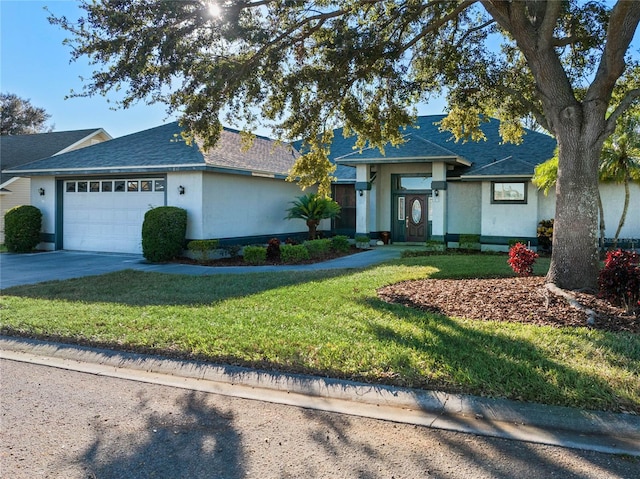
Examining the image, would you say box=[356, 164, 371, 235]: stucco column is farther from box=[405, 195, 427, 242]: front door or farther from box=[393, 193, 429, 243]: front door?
box=[405, 195, 427, 242]: front door

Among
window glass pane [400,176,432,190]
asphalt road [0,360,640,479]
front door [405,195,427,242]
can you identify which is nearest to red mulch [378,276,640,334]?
asphalt road [0,360,640,479]

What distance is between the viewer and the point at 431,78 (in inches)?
485

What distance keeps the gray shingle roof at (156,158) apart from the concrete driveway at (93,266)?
303cm

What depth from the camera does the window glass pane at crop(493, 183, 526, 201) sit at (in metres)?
18.4

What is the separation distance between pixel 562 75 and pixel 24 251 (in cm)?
1830

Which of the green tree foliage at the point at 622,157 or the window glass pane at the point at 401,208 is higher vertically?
the green tree foliage at the point at 622,157

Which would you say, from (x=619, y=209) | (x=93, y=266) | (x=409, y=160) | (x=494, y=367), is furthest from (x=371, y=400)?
(x=619, y=209)

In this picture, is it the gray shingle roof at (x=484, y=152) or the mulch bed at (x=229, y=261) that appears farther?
the gray shingle roof at (x=484, y=152)

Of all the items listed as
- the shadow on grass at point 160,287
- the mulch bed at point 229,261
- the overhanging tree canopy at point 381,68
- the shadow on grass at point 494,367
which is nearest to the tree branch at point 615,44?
the overhanging tree canopy at point 381,68

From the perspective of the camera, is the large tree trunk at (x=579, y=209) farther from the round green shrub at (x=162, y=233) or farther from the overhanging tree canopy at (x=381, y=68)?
the round green shrub at (x=162, y=233)

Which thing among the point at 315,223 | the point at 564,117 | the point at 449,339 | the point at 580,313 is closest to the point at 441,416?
the point at 449,339

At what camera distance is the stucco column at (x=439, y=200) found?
19.2m

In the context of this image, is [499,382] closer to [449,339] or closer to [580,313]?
[449,339]

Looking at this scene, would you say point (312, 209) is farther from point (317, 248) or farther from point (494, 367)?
point (494, 367)
